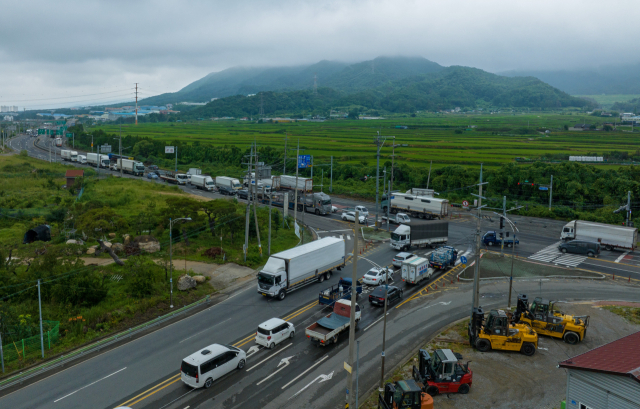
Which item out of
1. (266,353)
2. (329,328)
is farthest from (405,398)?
(266,353)

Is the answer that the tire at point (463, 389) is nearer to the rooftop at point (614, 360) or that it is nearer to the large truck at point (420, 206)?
the rooftop at point (614, 360)

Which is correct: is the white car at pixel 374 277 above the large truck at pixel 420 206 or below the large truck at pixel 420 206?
below

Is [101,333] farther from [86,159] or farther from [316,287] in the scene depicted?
[86,159]

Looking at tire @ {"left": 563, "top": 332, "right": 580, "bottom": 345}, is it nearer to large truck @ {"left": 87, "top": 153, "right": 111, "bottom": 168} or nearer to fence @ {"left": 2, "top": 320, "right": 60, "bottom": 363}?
fence @ {"left": 2, "top": 320, "right": 60, "bottom": 363}

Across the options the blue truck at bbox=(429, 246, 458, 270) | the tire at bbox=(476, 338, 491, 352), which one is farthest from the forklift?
the blue truck at bbox=(429, 246, 458, 270)

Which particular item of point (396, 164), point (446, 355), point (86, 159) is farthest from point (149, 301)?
point (86, 159)

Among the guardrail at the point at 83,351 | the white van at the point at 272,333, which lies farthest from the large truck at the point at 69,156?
the white van at the point at 272,333

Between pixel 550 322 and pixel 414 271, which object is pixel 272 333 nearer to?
pixel 414 271
